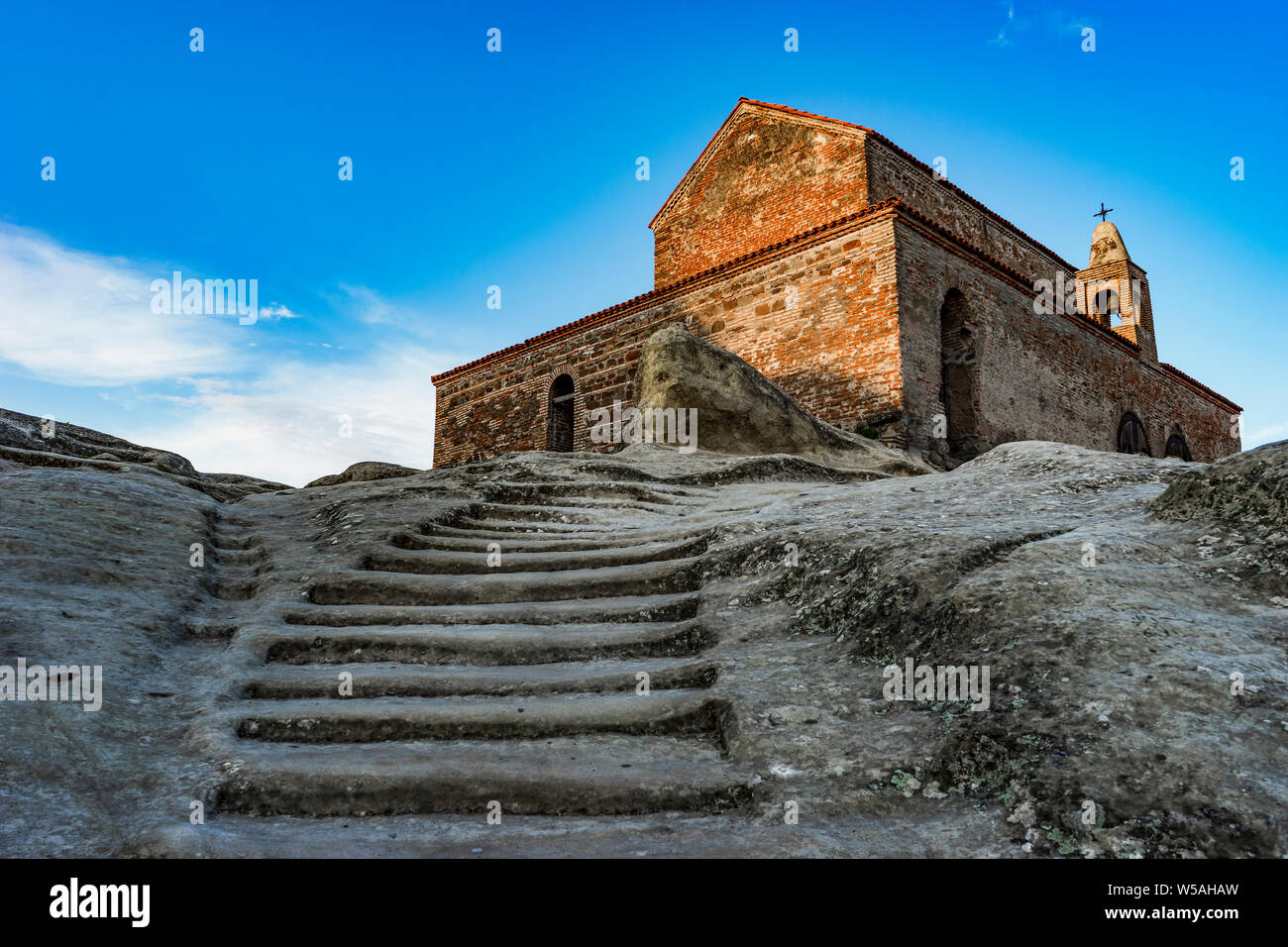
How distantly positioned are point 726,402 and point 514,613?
19.3 ft

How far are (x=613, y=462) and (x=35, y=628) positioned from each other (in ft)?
15.9

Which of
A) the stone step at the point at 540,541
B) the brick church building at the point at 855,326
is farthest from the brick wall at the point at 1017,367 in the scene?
the stone step at the point at 540,541

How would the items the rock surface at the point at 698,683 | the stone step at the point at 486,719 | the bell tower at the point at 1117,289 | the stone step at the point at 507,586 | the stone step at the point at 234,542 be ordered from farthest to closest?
the bell tower at the point at 1117,289 < the stone step at the point at 234,542 < the stone step at the point at 507,586 < the stone step at the point at 486,719 < the rock surface at the point at 698,683

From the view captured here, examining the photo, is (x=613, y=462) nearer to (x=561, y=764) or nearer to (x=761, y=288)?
(x=561, y=764)

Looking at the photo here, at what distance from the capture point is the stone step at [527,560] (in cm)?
458

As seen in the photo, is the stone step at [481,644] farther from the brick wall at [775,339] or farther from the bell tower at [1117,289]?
the bell tower at [1117,289]

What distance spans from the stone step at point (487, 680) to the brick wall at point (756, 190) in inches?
526

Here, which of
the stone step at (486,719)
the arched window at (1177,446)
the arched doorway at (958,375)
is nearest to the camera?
the stone step at (486,719)

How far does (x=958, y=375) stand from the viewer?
13398 millimetres

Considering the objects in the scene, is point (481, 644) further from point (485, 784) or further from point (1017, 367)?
point (1017, 367)

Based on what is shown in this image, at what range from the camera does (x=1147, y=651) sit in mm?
2330

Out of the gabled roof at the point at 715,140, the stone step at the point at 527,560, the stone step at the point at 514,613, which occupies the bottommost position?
the stone step at the point at 514,613

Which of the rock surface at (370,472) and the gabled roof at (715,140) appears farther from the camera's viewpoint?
the gabled roof at (715,140)

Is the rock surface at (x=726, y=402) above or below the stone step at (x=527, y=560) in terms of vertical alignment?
above
